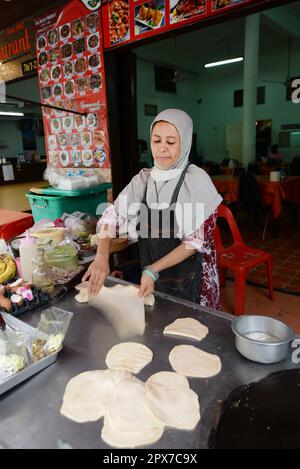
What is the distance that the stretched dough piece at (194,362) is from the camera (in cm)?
104

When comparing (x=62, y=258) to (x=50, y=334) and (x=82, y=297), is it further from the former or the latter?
(x=50, y=334)

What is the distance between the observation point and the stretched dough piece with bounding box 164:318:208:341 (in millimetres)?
1223

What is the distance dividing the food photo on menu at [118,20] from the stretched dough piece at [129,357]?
110 inches

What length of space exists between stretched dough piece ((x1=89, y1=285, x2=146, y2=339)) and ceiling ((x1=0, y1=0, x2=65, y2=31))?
328 cm

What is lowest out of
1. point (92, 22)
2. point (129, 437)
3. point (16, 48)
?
point (129, 437)

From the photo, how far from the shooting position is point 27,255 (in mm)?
1665

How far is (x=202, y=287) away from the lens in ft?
5.77

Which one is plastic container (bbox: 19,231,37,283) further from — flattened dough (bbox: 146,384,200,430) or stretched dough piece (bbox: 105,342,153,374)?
flattened dough (bbox: 146,384,200,430)

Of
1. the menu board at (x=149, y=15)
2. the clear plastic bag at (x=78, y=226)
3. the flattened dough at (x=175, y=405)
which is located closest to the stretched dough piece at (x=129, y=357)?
the flattened dough at (x=175, y=405)

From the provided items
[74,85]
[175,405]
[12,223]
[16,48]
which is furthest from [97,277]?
[16,48]

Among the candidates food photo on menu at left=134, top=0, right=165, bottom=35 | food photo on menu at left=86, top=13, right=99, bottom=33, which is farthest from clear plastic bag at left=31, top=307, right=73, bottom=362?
food photo on menu at left=86, top=13, right=99, bottom=33

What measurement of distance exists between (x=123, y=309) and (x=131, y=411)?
50 centimetres
